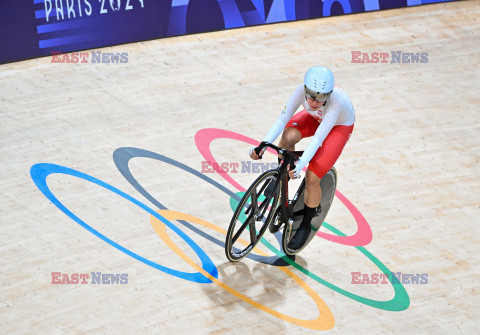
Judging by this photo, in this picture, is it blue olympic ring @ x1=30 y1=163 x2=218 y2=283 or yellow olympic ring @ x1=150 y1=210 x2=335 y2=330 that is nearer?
yellow olympic ring @ x1=150 y1=210 x2=335 y2=330

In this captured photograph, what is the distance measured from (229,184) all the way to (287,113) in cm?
158

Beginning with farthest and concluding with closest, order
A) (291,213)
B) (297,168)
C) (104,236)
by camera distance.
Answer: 1. (104,236)
2. (291,213)
3. (297,168)

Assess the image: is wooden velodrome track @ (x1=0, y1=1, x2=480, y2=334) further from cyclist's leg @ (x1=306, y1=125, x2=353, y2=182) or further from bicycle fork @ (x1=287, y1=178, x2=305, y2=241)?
cyclist's leg @ (x1=306, y1=125, x2=353, y2=182)

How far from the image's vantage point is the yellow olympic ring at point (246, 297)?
510cm

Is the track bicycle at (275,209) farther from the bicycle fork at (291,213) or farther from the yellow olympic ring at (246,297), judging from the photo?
the yellow olympic ring at (246,297)

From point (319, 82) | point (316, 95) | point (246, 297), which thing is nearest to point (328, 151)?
point (316, 95)

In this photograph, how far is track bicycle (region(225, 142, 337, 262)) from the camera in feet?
16.9

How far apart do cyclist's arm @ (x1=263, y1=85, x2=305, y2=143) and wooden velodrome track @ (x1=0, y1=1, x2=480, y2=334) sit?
3.88 ft

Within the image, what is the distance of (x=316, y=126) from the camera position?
5.41m

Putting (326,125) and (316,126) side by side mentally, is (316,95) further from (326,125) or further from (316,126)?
(316,126)

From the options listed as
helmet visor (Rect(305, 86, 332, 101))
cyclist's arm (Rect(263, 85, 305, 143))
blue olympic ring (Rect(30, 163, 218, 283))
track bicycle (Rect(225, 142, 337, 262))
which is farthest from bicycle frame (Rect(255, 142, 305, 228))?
blue olympic ring (Rect(30, 163, 218, 283))

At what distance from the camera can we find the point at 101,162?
6625 mm

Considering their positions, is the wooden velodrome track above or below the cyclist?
below

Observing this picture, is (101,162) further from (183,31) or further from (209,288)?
(183,31)
